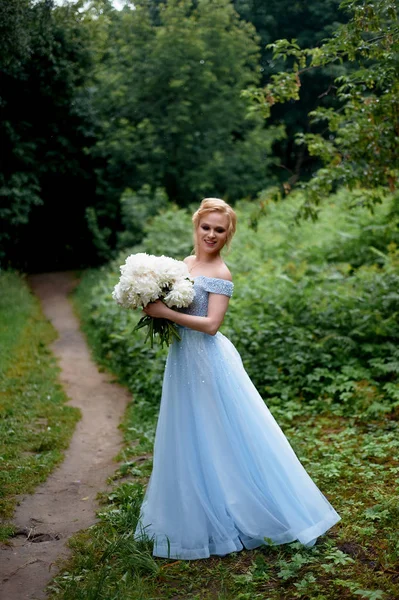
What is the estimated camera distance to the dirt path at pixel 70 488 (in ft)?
12.6

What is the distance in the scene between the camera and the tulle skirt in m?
3.89

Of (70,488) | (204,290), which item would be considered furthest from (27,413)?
(204,290)

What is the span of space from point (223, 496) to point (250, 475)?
22cm

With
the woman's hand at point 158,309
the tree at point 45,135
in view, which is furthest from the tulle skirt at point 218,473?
the tree at point 45,135

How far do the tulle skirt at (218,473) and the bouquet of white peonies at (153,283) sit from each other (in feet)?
1.23

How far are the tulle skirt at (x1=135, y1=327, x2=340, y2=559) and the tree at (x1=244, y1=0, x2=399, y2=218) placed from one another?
3.30 meters

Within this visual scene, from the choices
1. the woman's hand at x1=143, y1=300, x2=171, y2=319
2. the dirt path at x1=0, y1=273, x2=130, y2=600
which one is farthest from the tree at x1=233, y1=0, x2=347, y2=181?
the woman's hand at x1=143, y1=300, x2=171, y2=319

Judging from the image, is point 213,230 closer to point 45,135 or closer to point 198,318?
point 198,318

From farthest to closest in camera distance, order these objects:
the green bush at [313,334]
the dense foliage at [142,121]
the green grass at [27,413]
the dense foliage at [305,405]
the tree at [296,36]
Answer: the dense foliage at [142,121] < the tree at [296,36] < the green bush at [313,334] < the green grass at [27,413] < the dense foliage at [305,405]

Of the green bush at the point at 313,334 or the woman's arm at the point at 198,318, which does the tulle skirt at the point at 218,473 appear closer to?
the woman's arm at the point at 198,318

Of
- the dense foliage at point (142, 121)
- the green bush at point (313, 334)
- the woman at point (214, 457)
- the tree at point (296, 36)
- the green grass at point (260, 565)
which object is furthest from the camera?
the dense foliage at point (142, 121)

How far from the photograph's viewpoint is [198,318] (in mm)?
3859

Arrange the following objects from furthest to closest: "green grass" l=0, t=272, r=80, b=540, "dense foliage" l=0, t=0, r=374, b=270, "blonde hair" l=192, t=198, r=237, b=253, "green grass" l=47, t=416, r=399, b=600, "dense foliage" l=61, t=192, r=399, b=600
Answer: "dense foliage" l=0, t=0, r=374, b=270 → "green grass" l=0, t=272, r=80, b=540 → "blonde hair" l=192, t=198, r=237, b=253 → "dense foliage" l=61, t=192, r=399, b=600 → "green grass" l=47, t=416, r=399, b=600

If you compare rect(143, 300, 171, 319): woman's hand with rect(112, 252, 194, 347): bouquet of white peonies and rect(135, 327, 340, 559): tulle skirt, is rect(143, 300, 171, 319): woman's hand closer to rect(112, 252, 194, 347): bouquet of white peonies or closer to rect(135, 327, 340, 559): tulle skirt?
rect(112, 252, 194, 347): bouquet of white peonies
